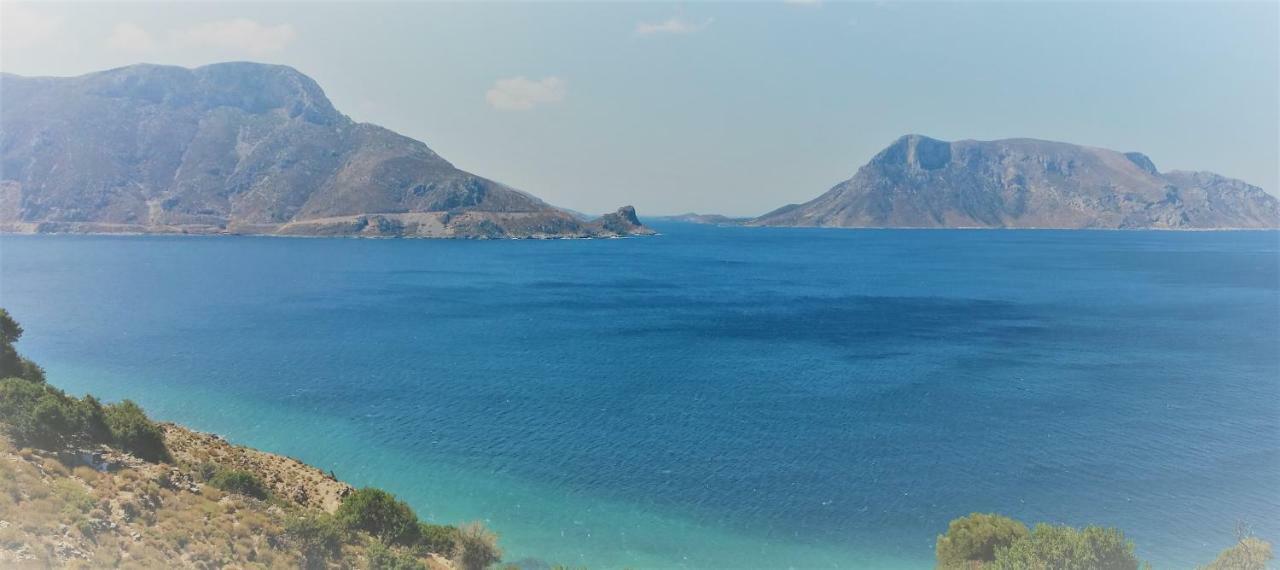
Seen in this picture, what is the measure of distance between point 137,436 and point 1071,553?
4427 centimetres

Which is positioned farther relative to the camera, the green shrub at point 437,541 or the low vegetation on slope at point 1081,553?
the green shrub at point 437,541

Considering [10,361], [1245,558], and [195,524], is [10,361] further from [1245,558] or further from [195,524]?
[1245,558]

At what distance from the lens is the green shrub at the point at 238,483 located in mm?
30922

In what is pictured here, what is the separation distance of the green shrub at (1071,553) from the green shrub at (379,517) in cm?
2648

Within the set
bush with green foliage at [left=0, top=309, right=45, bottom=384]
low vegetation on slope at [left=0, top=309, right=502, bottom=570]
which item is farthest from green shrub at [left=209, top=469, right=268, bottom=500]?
bush with green foliage at [left=0, top=309, right=45, bottom=384]

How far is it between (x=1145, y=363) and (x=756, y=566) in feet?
236

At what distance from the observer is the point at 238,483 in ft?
102

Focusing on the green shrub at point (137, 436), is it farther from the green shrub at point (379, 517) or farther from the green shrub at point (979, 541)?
the green shrub at point (979, 541)

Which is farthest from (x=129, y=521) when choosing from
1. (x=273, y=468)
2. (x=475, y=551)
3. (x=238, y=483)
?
(x=273, y=468)

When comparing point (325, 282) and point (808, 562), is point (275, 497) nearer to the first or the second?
point (808, 562)

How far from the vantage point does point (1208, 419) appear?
5862 cm

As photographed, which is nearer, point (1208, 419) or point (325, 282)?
point (1208, 419)

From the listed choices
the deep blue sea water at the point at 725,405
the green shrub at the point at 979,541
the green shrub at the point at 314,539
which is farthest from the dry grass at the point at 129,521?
the green shrub at the point at 979,541

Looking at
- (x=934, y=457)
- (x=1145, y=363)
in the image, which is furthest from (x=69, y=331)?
(x=1145, y=363)
